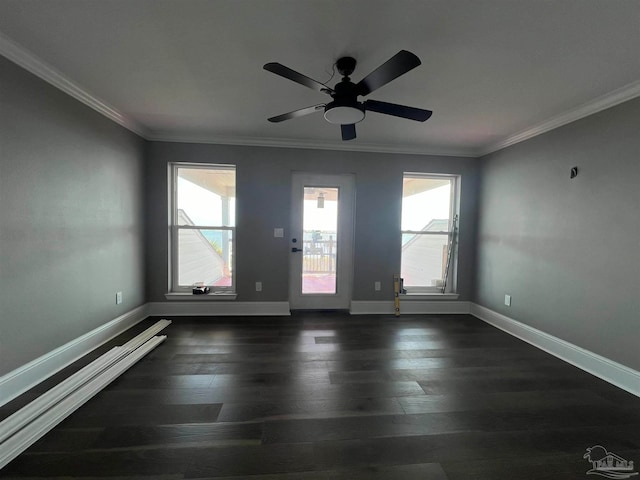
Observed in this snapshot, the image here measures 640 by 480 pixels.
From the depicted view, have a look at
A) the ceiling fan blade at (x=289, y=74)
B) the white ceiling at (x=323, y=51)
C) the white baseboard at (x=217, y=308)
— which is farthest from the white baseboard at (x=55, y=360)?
the ceiling fan blade at (x=289, y=74)

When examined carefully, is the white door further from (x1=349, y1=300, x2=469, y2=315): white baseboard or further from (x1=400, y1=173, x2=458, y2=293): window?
(x1=400, y1=173, x2=458, y2=293): window

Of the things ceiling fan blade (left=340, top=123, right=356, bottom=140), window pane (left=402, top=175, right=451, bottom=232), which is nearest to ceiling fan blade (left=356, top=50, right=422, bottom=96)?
ceiling fan blade (left=340, top=123, right=356, bottom=140)

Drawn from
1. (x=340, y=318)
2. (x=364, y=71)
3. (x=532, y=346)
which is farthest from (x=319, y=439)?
(x=532, y=346)

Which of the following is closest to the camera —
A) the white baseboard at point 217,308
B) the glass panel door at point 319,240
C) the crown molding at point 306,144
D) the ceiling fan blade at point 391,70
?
the ceiling fan blade at point 391,70

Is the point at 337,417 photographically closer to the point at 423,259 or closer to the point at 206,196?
the point at 423,259

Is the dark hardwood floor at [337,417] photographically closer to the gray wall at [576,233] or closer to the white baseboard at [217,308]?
the gray wall at [576,233]

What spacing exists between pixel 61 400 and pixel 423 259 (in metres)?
4.04

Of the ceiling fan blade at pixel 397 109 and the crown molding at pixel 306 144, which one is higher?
the crown molding at pixel 306 144

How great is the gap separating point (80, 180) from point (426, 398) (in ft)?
11.1

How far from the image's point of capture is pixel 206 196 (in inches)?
142

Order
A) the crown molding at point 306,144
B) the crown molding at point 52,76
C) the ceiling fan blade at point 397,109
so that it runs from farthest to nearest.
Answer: the crown molding at point 306,144 → the ceiling fan blade at point 397,109 → the crown molding at point 52,76

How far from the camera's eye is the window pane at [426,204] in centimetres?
386

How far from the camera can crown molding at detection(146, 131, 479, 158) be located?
3.35 m

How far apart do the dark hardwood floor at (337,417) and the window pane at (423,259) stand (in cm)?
133
